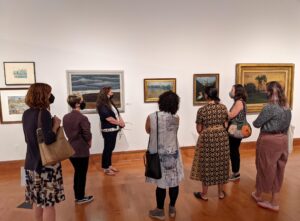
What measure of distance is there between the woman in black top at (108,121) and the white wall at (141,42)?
674mm

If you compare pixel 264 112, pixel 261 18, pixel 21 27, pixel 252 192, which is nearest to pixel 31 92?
pixel 264 112

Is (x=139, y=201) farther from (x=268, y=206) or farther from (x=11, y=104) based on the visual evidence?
(x=11, y=104)

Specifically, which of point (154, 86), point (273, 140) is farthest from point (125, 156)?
point (273, 140)

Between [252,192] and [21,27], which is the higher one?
[21,27]

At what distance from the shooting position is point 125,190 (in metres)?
3.85

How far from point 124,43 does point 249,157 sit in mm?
3567

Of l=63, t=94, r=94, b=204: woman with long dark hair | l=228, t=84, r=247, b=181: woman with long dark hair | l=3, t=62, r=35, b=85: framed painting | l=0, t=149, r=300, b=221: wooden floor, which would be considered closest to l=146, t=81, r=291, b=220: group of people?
l=0, t=149, r=300, b=221: wooden floor

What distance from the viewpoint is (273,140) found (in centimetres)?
302

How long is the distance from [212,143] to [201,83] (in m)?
2.51

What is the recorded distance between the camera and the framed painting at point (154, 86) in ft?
16.9

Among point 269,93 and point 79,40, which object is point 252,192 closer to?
point 269,93

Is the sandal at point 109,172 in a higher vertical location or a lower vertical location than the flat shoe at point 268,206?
higher

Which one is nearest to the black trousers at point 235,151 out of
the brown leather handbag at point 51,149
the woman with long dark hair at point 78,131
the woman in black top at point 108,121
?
the woman in black top at point 108,121

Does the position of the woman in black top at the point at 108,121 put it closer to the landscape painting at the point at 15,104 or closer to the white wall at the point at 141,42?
the white wall at the point at 141,42
